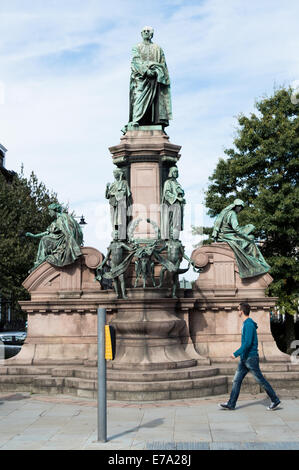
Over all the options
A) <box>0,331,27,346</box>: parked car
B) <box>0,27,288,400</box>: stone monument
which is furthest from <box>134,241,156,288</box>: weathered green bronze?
<box>0,331,27,346</box>: parked car

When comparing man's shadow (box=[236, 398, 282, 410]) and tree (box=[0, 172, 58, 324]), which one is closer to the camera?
man's shadow (box=[236, 398, 282, 410])

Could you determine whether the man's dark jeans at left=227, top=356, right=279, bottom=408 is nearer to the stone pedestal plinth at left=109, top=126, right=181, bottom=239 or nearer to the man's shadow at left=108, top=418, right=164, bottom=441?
the man's shadow at left=108, top=418, right=164, bottom=441

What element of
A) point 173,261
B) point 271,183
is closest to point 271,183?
point 271,183

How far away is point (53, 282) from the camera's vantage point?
573 inches

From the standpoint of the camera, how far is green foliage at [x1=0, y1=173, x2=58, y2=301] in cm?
2997

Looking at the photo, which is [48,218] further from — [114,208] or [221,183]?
[114,208]

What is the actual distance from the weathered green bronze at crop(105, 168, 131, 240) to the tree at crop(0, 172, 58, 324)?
636 inches

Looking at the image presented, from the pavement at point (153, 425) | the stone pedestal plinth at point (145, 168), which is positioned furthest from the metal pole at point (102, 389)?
the stone pedestal plinth at point (145, 168)

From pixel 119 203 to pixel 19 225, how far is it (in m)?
18.7

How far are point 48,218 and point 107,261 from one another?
19.5 meters

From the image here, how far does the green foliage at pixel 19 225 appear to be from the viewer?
98.3 feet

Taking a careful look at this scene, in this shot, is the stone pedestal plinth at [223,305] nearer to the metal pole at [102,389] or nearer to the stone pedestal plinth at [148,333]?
the stone pedestal plinth at [148,333]
